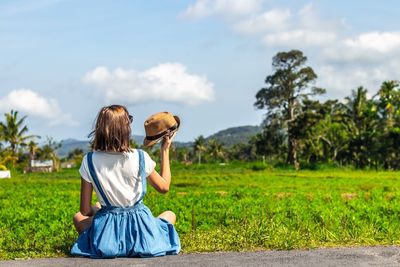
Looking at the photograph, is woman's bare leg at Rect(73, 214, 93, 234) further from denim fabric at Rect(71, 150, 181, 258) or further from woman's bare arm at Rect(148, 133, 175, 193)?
woman's bare arm at Rect(148, 133, 175, 193)

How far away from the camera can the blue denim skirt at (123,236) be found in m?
4.79

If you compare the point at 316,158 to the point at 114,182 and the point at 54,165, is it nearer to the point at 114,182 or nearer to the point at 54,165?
the point at 54,165

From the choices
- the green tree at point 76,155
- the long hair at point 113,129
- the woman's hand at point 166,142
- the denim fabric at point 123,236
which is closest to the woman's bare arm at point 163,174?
the woman's hand at point 166,142

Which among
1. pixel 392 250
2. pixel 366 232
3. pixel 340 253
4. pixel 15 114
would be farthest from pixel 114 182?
pixel 15 114

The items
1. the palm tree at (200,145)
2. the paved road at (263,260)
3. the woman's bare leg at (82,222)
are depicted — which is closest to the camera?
the paved road at (263,260)

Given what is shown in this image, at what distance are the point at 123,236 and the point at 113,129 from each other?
2.91 ft

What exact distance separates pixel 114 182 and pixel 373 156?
4762cm

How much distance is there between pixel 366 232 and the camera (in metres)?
6.36

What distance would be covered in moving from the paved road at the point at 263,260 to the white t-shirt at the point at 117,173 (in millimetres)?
499

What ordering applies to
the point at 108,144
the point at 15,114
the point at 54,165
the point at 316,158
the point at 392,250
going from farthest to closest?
the point at 54,165 → the point at 316,158 → the point at 15,114 → the point at 392,250 → the point at 108,144

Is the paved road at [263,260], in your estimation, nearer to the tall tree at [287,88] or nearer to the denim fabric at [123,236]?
the denim fabric at [123,236]

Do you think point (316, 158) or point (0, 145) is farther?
point (316, 158)

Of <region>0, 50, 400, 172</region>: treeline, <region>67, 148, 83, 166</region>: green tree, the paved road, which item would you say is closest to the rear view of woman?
the paved road

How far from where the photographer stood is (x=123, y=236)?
15.9 ft
